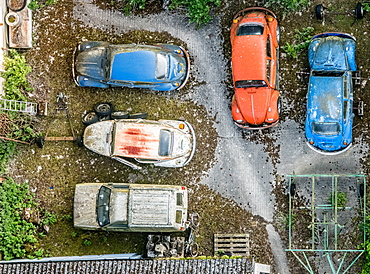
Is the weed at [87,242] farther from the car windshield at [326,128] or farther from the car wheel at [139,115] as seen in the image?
the car windshield at [326,128]

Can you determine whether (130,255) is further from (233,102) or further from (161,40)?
(161,40)

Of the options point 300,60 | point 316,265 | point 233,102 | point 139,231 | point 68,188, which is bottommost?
point 316,265

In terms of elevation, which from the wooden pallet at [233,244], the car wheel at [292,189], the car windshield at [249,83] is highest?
the car windshield at [249,83]

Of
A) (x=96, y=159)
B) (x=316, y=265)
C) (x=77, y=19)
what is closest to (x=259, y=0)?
(x=77, y=19)

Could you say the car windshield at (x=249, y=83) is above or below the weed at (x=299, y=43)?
below

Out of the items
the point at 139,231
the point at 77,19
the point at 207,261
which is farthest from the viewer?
the point at 77,19

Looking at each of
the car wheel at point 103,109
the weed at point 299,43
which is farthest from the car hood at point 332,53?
the car wheel at point 103,109

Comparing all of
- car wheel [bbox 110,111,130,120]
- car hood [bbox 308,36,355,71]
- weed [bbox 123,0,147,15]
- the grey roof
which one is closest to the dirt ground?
weed [bbox 123,0,147,15]

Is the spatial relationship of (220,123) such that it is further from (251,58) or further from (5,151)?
(5,151)
